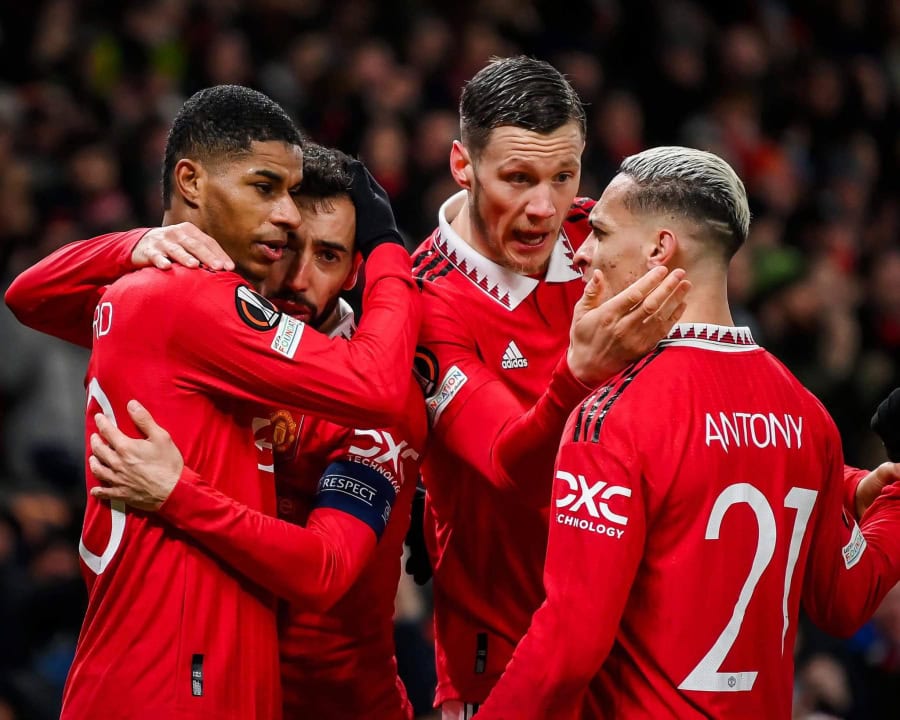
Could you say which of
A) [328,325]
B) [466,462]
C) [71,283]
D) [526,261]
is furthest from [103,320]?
[526,261]

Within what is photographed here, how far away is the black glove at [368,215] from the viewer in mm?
3893

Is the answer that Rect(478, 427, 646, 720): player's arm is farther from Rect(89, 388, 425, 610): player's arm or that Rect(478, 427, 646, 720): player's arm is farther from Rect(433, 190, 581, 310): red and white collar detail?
Rect(433, 190, 581, 310): red and white collar detail

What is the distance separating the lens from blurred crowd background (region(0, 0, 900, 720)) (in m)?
6.68

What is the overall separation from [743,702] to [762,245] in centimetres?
716

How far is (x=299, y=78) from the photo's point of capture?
9227 mm

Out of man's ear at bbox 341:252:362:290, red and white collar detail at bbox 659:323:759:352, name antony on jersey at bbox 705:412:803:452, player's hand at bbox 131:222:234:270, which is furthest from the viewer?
man's ear at bbox 341:252:362:290

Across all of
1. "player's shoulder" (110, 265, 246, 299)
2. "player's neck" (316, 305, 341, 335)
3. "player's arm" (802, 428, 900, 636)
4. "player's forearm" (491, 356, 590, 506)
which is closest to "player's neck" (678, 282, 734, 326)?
"player's forearm" (491, 356, 590, 506)

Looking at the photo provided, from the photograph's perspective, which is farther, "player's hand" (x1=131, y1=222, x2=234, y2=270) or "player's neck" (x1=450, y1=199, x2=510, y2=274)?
"player's neck" (x1=450, y1=199, x2=510, y2=274)

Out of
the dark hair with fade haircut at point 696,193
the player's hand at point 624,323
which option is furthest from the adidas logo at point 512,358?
the dark hair with fade haircut at point 696,193

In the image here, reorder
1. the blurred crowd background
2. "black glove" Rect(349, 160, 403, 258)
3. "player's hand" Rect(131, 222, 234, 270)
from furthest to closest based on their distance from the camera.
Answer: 1. the blurred crowd background
2. "black glove" Rect(349, 160, 403, 258)
3. "player's hand" Rect(131, 222, 234, 270)

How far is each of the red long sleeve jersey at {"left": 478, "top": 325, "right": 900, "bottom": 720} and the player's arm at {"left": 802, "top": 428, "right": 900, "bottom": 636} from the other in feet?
0.28

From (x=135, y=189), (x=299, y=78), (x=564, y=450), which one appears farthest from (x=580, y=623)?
(x=299, y=78)

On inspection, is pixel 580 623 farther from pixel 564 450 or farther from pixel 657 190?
pixel 657 190

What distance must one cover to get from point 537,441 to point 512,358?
61cm
